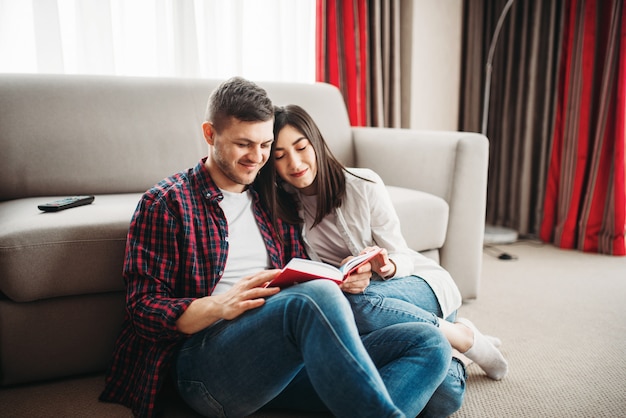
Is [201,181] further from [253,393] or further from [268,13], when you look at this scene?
[268,13]

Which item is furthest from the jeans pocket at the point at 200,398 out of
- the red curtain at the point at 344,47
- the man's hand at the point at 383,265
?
the red curtain at the point at 344,47

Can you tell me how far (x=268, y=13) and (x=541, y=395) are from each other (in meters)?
2.17

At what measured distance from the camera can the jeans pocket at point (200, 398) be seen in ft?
3.37

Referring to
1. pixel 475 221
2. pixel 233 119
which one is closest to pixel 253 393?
pixel 233 119

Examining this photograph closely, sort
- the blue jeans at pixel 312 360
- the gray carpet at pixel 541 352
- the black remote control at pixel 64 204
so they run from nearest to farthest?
the blue jeans at pixel 312 360 → the gray carpet at pixel 541 352 → the black remote control at pixel 64 204

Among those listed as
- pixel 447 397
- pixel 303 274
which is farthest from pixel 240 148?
pixel 447 397

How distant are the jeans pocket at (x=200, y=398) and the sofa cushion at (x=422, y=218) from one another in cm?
96

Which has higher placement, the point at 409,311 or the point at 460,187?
the point at 460,187

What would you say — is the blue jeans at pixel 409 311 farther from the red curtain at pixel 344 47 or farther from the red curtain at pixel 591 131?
the red curtain at pixel 591 131

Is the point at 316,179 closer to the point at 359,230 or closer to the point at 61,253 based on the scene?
the point at 359,230

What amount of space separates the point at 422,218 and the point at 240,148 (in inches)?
33.9

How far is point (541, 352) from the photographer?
159 centimetres

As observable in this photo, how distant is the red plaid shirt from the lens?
107 cm

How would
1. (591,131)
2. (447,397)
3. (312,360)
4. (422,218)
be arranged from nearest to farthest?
(312,360), (447,397), (422,218), (591,131)
